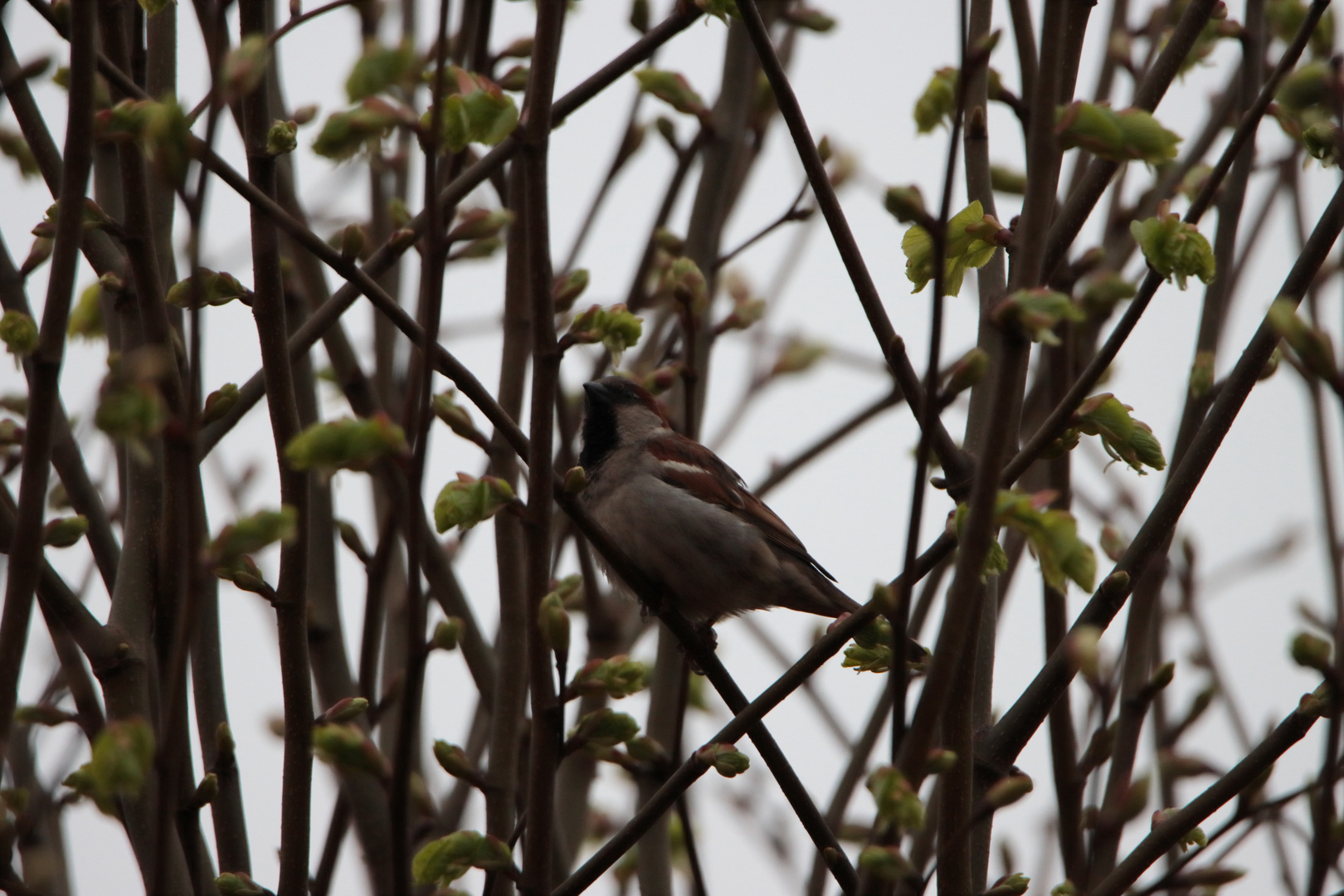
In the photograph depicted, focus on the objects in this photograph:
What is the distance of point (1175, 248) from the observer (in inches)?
82.0

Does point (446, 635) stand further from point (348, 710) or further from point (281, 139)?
point (281, 139)

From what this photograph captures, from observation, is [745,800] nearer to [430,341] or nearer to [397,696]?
[397,696]

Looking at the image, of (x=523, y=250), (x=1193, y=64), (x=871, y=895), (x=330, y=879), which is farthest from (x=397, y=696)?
(x=1193, y=64)

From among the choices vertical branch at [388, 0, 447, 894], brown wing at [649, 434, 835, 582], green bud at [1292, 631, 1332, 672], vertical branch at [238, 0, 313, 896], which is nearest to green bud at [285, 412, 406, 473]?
vertical branch at [388, 0, 447, 894]

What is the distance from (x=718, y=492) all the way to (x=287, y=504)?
2.11 metres

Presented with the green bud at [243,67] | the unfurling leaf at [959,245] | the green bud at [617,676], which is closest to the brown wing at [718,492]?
the green bud at [617,676]

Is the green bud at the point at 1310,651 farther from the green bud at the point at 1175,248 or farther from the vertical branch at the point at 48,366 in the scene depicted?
the vertical branch at the point at 48,366

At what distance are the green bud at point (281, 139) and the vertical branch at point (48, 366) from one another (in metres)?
0.47

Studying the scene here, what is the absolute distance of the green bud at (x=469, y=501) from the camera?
2135mm

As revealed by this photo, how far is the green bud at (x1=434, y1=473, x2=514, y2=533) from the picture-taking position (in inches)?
84.0

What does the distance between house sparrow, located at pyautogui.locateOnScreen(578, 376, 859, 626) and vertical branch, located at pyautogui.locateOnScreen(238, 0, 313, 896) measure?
1.68 metres

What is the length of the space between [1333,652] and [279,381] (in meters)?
1.71

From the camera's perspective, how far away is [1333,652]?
210cm

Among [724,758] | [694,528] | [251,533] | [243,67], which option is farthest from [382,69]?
[694,528]
